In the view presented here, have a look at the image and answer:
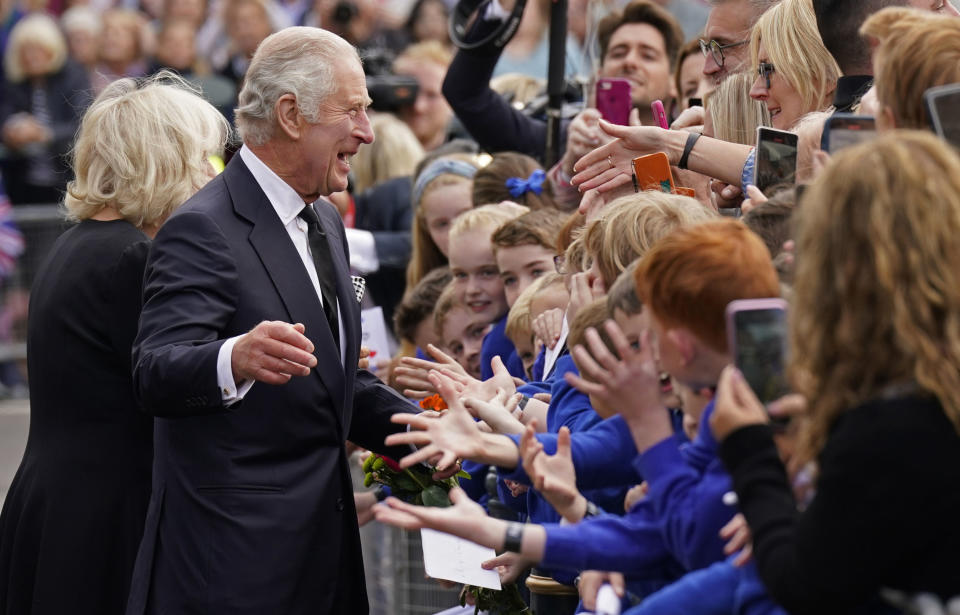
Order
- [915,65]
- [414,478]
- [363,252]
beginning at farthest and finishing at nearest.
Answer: [363,252]
[414,478]
[915,65]

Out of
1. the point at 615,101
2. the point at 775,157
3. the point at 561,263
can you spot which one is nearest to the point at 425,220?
the point at 615,101

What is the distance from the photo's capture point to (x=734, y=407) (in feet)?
7.70

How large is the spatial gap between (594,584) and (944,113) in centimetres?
119

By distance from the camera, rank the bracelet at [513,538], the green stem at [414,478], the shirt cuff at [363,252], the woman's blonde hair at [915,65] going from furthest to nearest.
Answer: the shirt cuff at [363,252] → the green stem at [414,478] → the bracelet at [513,538] → the woman's blonde hair at [915,65]

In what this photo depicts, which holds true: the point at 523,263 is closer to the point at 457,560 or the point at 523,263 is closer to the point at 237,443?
the point at 457,560

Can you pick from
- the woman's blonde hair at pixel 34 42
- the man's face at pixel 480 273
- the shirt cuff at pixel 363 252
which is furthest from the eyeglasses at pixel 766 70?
the woman's blonde hair at pixel 34 42

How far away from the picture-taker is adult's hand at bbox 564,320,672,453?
2.67 meters

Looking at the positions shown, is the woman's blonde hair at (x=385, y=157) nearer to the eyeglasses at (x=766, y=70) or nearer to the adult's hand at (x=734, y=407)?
the eyeglasses at (x=766, y=70)

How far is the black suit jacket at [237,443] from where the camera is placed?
357 cm

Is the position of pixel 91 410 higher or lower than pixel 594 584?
lower

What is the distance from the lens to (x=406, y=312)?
5805 mm

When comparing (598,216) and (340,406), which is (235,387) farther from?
(598,216)

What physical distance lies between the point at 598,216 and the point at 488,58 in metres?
2.52

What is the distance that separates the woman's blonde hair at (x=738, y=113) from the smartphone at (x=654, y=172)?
1.55 ft
